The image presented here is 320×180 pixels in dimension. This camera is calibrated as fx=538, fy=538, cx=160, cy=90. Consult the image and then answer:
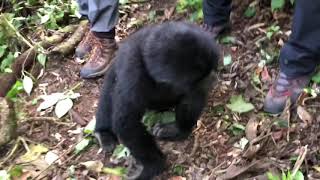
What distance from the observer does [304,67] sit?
11.7 feet

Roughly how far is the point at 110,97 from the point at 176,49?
765mm

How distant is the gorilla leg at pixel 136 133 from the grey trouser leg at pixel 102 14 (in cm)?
128

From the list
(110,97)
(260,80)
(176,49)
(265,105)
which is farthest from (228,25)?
(176,49)

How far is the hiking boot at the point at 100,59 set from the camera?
426cm

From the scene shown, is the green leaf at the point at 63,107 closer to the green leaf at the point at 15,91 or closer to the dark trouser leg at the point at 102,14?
the green leaf at the point at 15,91

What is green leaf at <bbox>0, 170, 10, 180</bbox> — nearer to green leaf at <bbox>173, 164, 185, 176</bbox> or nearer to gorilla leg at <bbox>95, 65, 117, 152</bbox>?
gorilla leg at <bbox>95, 65, 117, 152</bbox>

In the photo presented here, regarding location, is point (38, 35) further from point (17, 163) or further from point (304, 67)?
point (304, 67)

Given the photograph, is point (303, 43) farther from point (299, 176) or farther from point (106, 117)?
point (106, 117)

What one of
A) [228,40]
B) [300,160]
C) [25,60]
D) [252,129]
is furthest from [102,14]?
[300,160]

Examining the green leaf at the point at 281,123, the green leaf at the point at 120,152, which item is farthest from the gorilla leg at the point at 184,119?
the green leaf at the point at 281,123

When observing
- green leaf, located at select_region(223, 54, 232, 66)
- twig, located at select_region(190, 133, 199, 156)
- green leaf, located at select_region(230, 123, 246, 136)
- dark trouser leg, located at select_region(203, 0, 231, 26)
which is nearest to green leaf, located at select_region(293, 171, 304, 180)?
green leaf, located at select_region(230, 123, 246, 136)

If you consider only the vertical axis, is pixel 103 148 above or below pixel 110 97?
below

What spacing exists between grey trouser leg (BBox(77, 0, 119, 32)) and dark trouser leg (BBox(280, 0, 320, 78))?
139 centimetres

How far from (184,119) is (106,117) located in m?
0.53
